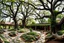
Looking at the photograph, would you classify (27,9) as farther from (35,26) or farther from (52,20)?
(52,20)

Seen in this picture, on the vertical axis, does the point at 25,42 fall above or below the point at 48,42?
below

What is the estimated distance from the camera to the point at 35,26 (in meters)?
34.9

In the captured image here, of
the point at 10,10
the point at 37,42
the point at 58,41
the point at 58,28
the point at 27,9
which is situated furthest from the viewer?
the point at 27,9

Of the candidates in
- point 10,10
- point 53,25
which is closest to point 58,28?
point 53,25

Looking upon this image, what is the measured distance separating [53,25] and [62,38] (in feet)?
53.3

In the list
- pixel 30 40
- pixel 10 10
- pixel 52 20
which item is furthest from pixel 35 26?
pixel 30 40

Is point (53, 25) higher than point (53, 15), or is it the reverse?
point (53, 15)

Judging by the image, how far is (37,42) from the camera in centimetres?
1702

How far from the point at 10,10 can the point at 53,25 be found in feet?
37.0

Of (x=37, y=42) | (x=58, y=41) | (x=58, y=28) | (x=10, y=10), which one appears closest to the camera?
(x=58, y=41)

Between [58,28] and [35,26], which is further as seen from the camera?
[35,26]

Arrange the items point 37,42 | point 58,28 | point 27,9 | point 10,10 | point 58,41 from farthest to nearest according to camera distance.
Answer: point 27,9 < point 10,10 < point 58,28 < point 37,42 < point 58,41

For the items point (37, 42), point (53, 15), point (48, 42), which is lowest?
point (37, 42)

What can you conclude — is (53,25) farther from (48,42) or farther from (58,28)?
(48,42)
